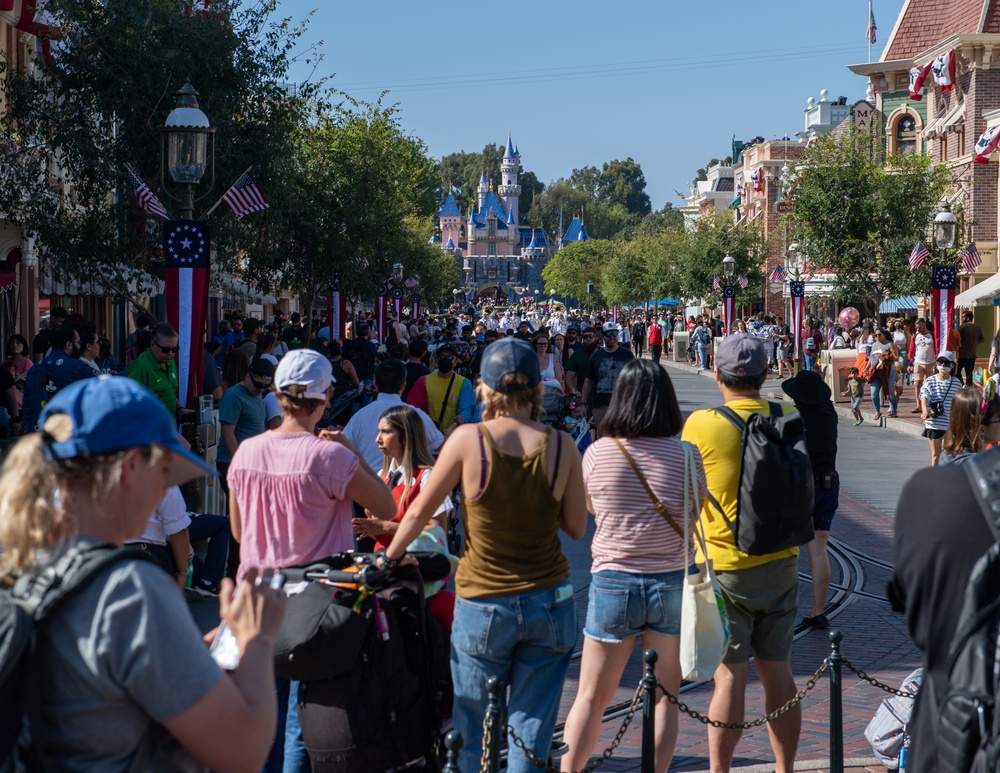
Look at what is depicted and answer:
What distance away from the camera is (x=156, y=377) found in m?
10.7

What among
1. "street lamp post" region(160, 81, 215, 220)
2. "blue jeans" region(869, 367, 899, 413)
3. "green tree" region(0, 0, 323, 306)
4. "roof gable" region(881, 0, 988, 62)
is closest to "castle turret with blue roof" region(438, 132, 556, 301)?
"roof gable" region(881, 0, 988, 62)

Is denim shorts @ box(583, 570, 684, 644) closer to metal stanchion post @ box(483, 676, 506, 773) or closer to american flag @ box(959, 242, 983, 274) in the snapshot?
metal stanchion post @ box(483, 676, 506, 773)

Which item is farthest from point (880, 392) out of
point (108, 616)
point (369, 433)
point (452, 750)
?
point (108, 616)

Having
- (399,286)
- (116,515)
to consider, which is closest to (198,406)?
(116,515)

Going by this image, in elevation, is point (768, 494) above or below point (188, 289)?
below

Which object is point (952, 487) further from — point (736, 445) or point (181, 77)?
point (181, 77)

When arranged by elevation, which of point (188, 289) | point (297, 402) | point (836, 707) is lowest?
point (836, 707)

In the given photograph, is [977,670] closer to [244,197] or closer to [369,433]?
[369,433]

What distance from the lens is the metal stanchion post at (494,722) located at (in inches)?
171

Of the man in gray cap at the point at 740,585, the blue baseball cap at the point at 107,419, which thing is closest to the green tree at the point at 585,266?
the man in gray cap at the point at 740,585

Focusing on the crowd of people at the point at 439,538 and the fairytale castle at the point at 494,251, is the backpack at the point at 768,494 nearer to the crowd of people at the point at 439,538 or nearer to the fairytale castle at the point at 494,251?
the crowd of people at the point at 439,538

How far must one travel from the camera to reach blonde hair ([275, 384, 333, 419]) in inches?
194

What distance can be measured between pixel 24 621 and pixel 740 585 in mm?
3632

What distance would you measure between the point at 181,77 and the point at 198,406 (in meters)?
7.90
